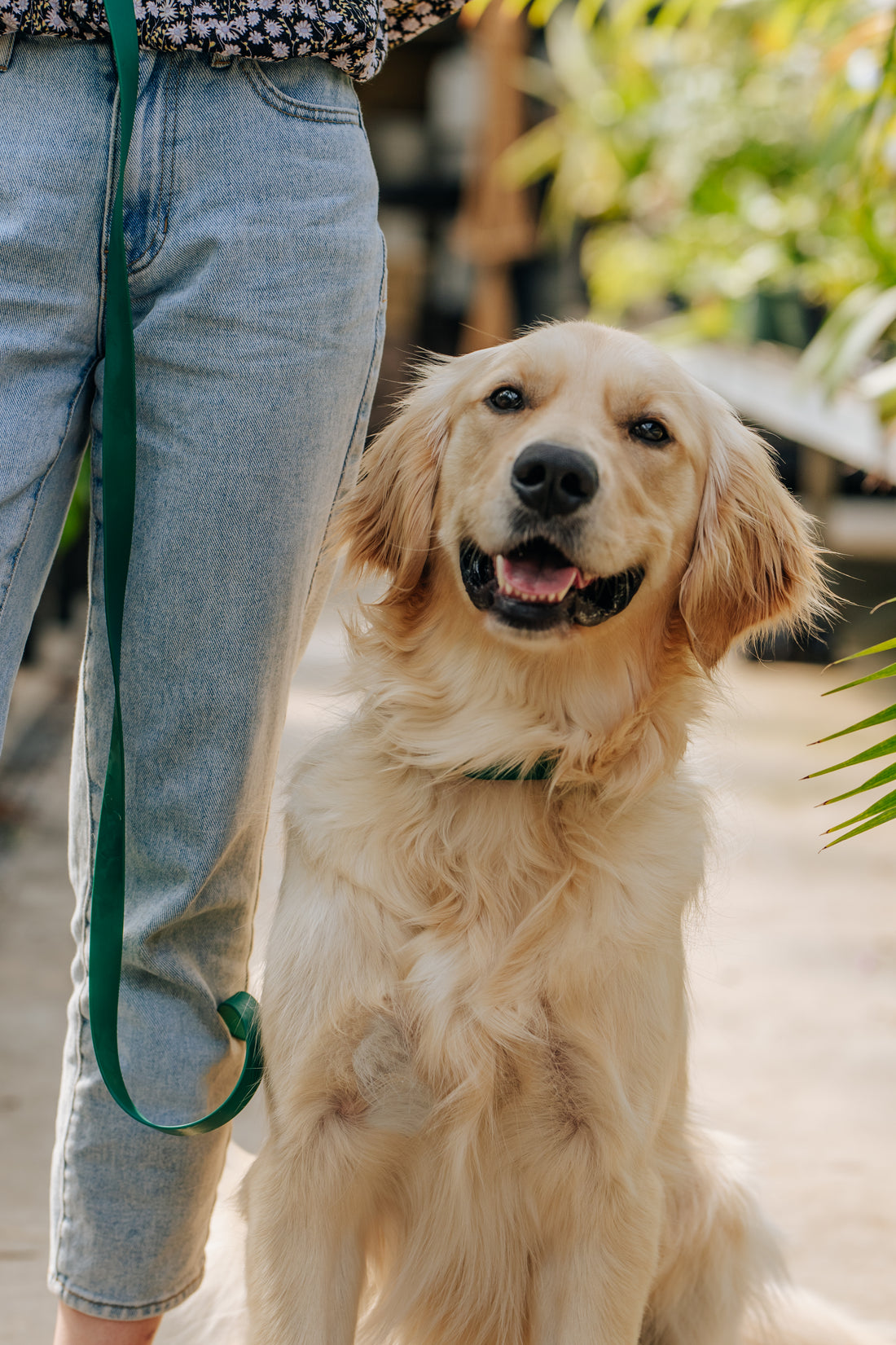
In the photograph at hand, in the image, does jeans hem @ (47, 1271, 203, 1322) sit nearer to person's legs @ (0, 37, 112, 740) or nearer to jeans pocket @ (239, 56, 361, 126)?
person's legs @ (0, 37, 112, 740)

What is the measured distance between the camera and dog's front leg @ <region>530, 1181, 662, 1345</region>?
4.85 feet

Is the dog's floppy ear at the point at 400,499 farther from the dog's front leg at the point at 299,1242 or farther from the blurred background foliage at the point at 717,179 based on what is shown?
the blurred background foliage at the point at 717,179

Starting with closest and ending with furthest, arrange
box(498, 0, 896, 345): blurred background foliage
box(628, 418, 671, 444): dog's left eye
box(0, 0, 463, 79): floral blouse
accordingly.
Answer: box(0, 0, 463, 79): floral blouse → box(628, 418, 671, 444): dog's left eye → box(498, 0, 896, 345): blurred background foliage

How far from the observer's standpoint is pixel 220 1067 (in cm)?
166

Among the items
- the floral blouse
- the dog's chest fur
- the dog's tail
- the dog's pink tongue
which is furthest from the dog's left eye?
the dog's tail

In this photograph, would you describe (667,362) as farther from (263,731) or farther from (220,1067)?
(220,1067)

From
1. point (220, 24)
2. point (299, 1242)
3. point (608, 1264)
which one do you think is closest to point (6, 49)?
point (220, 24)

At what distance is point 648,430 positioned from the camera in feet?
5.66

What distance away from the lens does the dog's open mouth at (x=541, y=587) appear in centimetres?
159

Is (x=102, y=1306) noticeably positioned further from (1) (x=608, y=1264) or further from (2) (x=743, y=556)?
(2) (x=743, y=556)

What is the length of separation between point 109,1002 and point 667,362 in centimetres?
110

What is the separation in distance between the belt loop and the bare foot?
1439 mm

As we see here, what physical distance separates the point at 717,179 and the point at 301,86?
5544 millimetres

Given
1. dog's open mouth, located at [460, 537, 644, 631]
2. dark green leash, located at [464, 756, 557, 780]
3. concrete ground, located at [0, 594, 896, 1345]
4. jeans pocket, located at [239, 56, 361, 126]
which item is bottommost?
concrete ground, located at [0, 594, 896, 1345]
